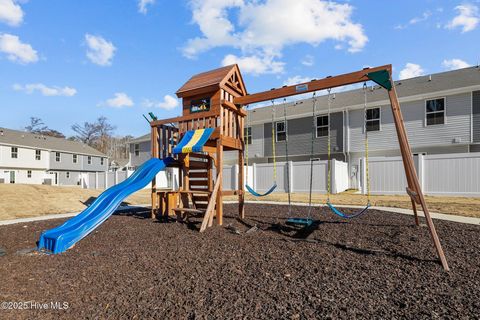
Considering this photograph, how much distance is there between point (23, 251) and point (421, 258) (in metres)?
6.82

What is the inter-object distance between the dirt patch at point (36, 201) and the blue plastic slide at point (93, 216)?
5.10 metres

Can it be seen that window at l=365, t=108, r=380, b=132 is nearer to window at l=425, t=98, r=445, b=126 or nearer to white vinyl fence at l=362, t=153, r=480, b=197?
window at l=425, t=98, r=445, b=126

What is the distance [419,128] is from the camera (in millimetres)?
17328

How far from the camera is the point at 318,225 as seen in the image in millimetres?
6656

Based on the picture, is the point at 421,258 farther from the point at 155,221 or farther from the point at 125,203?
the point at 125,203

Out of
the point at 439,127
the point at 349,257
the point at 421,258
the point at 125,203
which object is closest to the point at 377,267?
the point at 349,257

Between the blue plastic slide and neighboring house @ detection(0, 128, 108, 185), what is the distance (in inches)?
1167

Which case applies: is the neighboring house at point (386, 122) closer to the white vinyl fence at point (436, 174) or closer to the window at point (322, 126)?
the window at point (322, 126)

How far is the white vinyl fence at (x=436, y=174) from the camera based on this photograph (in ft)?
41.8

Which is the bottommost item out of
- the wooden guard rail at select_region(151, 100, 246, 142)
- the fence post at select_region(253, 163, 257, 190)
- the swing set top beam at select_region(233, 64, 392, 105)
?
the fence post at select_region(253, 163, 257, 190)

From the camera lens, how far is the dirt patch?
10.1 metres

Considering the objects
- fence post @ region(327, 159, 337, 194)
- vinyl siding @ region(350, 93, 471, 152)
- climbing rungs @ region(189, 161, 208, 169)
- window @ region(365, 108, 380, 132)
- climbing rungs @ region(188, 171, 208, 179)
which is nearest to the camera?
climbing rungs @ region(188, 171, 208, 179)

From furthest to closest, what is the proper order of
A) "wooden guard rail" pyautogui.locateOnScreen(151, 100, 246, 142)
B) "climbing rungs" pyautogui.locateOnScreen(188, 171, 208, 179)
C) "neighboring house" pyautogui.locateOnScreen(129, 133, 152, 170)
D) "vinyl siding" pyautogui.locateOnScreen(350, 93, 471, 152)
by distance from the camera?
"neighboring house" pyautogui.locateOnScreen(129, 133, 152, 170) < "vinyl siding" pyautogui.locateOnScreen(350, 93, 471, 152) < "climbing rungs" pyautogui.locateOnScreen(188, 171, 208, 179) < "wooden guard rail" pyautogui.locateOnScreen(151, 100, 246, 142)

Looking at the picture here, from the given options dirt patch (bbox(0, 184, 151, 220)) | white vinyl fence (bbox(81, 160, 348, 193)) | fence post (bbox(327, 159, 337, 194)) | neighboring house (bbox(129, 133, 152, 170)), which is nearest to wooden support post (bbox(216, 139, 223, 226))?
white vinyl fence (bbox(81, 160, 348, 193))
